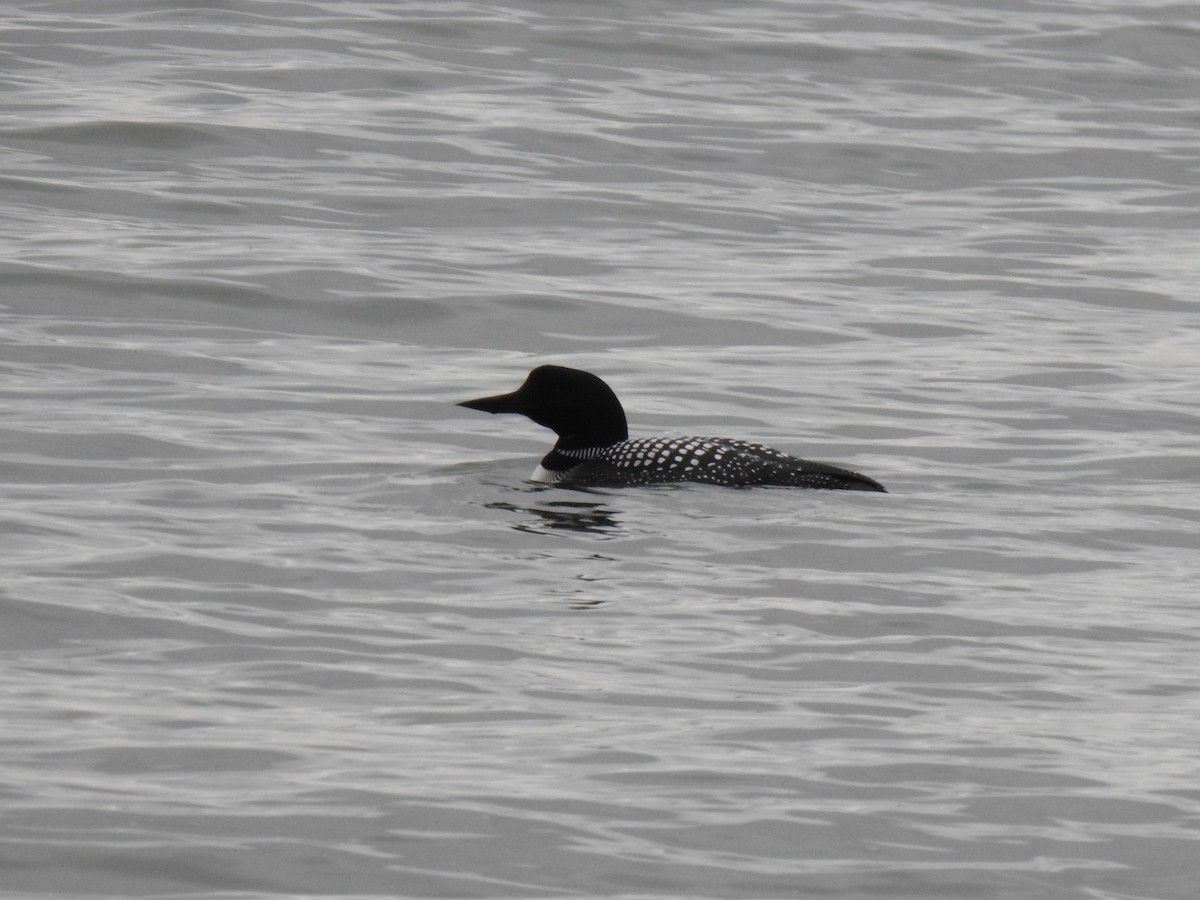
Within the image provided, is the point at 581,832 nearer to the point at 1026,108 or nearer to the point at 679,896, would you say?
the point at 679,896

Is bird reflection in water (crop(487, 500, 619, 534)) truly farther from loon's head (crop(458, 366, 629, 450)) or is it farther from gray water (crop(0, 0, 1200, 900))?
loon's head (crop(458, 366, 629, 450))

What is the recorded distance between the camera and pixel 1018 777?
5.42 metres

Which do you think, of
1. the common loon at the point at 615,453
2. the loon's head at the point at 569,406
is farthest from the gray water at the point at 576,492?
the loon's head at the point at 569,406

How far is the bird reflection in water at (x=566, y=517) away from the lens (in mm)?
7945

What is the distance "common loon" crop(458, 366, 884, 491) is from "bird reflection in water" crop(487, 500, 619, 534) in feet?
1.13

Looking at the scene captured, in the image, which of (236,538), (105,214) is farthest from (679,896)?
(105,214)

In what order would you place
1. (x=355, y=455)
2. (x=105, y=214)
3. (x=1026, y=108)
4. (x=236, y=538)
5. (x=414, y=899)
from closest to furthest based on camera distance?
(x=414, y=899)
(x=236, y=538)
(x=355, y=455)
(x=105, y=214)
(x=1026, y=108)

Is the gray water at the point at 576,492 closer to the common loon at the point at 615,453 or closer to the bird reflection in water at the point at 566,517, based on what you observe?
the bird reflection in water at the point at 566,517

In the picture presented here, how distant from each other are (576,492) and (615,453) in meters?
0.28

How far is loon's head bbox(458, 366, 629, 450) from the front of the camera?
8984 millimetres

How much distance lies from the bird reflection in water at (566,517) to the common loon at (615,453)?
13.6 inches

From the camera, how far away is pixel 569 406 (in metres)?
9.05

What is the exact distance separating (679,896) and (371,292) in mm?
7578

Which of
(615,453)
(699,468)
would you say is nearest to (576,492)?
(615,453)
